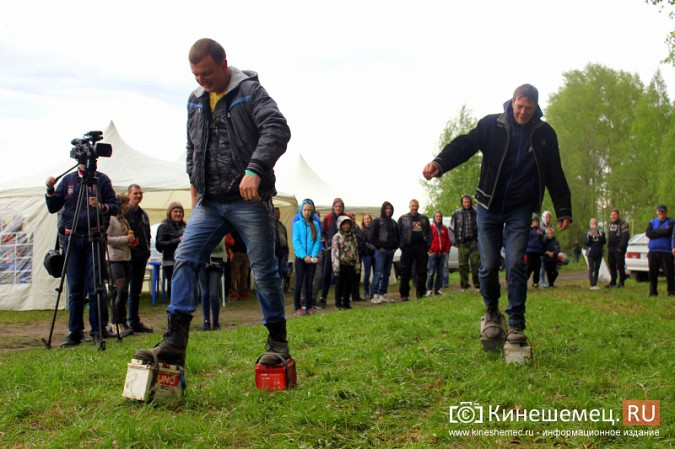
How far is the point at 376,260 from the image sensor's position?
14.1m

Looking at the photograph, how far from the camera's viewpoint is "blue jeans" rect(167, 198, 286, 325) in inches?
151

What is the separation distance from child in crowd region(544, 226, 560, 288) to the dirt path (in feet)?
16.2

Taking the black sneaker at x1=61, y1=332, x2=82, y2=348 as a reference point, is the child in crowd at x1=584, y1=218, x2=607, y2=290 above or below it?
above

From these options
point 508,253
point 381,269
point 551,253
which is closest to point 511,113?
point 508,253

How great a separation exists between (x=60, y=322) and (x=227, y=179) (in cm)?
818

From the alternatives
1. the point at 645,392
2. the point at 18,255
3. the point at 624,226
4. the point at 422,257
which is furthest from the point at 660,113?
the point at 645,392

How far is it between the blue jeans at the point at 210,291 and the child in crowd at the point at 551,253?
361 inches

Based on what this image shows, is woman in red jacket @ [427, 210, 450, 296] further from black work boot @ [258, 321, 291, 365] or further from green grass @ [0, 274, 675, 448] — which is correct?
black work boot @ [258, 321, 291, 365]

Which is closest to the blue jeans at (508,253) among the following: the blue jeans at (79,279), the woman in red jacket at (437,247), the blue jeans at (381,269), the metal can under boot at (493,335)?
the metal can under boot at (493,335)

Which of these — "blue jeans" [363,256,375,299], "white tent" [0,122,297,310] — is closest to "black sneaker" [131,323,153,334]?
"white tent" [0,122,297,310]

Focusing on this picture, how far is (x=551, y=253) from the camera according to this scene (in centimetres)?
1559

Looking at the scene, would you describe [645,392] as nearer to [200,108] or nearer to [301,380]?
[301,380]

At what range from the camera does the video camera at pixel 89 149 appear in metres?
6.42

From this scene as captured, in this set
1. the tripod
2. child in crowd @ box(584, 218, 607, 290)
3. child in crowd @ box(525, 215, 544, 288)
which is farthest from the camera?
child in crowd @ box(584, 218, 607, 290)
